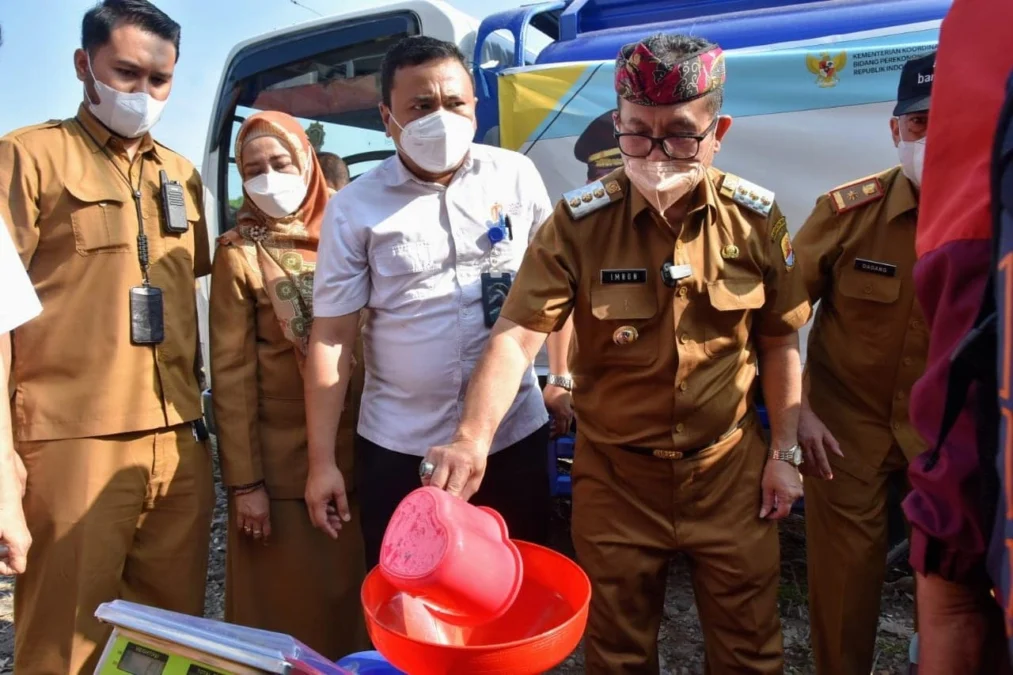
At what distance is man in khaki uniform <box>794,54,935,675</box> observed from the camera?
208cm

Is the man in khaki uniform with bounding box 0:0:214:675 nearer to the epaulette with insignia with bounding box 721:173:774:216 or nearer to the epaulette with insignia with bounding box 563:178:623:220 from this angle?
the epaulette with insignia with bounding box 563:178:623:220

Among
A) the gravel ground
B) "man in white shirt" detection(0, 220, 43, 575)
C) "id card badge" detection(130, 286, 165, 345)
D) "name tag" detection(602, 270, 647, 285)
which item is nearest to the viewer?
"man in white shirt" detection(0, 220, 43, 575)

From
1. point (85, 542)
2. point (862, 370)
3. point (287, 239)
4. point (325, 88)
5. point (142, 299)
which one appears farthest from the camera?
point (325, 88)

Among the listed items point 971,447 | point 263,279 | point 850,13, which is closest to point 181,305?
point 263,279

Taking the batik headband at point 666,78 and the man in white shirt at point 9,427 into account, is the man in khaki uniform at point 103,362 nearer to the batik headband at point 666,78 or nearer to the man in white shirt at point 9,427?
the man in white shirt at point 9,427

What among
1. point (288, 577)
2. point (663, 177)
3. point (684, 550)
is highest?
point (663, 177)

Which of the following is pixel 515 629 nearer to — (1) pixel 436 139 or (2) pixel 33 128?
(1) pixel 436 139

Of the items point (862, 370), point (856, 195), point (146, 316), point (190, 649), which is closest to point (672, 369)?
point (862, 370)

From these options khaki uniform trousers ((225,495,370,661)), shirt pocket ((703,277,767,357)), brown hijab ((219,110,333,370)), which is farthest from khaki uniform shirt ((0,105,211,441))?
shirt pocket ((703,277,767,357))

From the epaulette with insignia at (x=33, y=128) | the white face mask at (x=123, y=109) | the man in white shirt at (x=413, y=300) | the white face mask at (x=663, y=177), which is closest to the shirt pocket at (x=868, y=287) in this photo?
the white face mask at (x=663, y=177)

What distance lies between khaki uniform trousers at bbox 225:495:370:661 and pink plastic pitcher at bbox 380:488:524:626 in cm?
112

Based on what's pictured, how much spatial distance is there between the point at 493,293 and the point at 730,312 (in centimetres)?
59

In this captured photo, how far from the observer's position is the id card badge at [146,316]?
2008 mm

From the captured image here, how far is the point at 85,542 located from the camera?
75.3 inches
